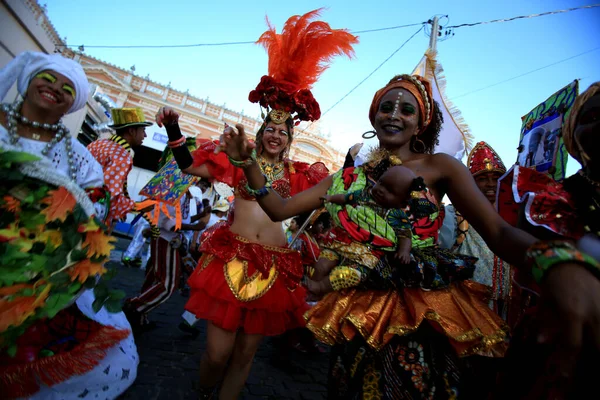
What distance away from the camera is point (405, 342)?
1.45 metres

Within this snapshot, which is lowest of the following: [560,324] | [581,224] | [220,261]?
[220,261]

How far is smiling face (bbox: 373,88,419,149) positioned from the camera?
5.80ft

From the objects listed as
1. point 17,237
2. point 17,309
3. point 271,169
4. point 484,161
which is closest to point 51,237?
point 17,237

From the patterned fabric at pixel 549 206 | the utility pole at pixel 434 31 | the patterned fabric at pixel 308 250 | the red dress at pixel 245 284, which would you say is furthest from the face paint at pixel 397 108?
the utility pole at pixel 434 31

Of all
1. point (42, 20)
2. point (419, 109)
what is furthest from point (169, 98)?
point (419, 109)

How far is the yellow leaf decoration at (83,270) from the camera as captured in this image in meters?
1.86

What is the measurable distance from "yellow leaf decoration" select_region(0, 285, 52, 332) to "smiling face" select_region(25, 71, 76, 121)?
1311mm

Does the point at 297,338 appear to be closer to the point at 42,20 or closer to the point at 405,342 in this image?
the point at 405,342

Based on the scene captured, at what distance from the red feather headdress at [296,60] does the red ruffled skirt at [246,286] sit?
1.18 m

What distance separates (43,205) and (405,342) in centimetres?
212

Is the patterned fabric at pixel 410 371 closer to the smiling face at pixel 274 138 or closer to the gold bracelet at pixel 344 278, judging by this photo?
the gold bracelet at pixel 344 278

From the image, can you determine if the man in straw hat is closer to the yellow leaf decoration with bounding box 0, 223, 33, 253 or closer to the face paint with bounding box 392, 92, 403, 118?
the yellow leaf decoration with bounding box 0, 223, 33, 253

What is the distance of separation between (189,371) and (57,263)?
1.69m

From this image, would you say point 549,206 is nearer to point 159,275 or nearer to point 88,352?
point 88,352
